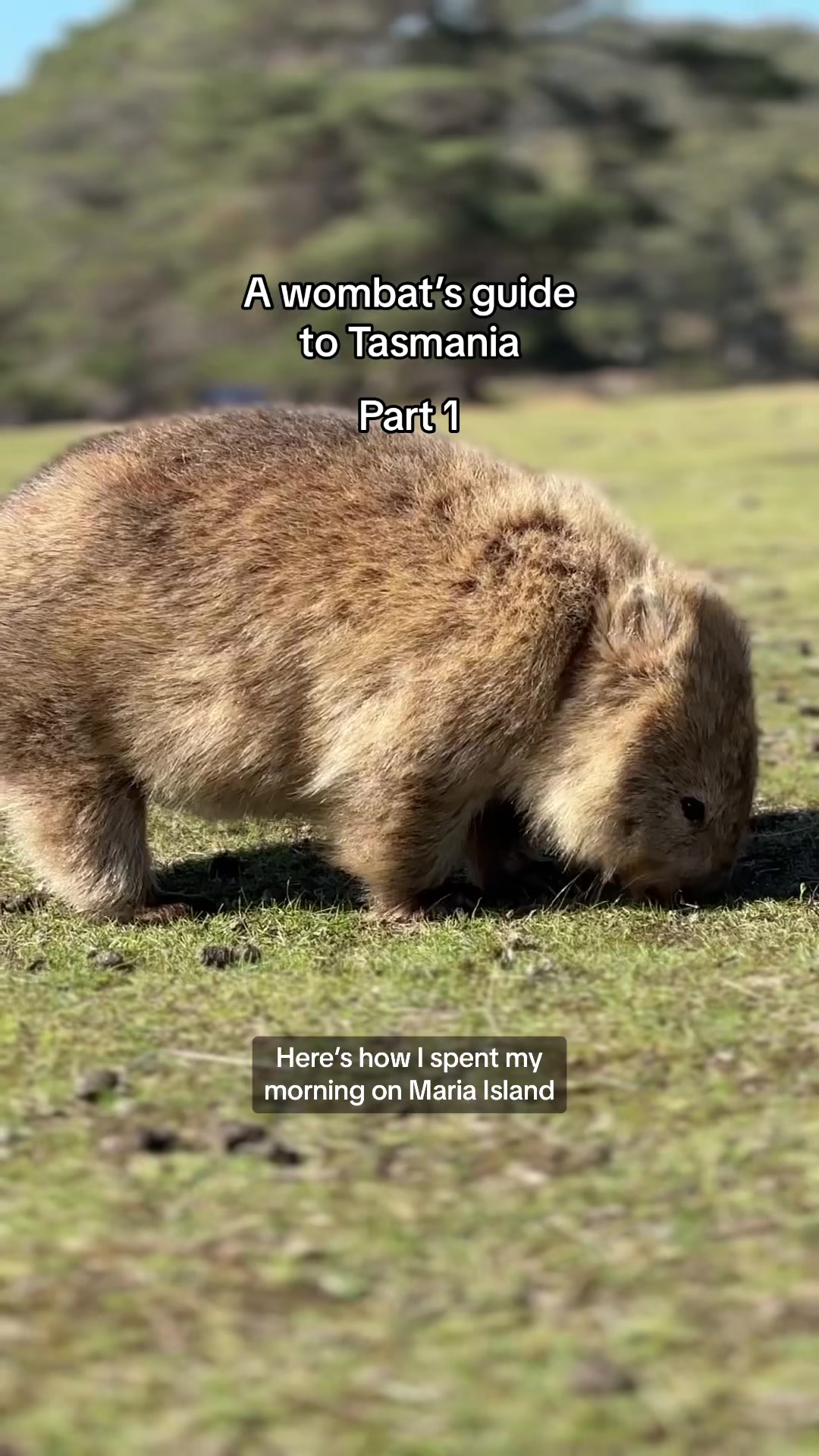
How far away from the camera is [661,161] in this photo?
1789 inches

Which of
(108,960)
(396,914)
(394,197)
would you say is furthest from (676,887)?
(394,197)

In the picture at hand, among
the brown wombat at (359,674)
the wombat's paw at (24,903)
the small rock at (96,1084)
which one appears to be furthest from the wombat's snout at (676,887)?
the small rock at (96,1084)

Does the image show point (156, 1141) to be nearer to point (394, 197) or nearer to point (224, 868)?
point (224, 868)

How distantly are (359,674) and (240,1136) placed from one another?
162cm

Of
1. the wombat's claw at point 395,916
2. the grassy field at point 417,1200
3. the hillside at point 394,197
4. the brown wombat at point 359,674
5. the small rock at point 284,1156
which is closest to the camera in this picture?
the grassy field at point 417,1200

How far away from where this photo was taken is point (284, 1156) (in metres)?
3.27

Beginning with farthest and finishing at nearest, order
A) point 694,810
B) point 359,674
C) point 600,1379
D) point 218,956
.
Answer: point 694,810, point 359,674, point 218,956, point 600,1379

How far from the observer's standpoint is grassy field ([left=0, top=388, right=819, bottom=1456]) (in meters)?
2.48

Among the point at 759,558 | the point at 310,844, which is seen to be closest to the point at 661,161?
the point at 759,558

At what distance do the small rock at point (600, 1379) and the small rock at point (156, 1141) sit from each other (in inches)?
40.2

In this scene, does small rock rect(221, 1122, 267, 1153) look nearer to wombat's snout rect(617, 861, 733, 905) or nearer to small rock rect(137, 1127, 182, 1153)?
small rock rect(137, 1127, 182, 1153)

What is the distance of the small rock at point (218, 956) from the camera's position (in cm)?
446

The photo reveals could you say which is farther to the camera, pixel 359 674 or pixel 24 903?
pixel 24 903

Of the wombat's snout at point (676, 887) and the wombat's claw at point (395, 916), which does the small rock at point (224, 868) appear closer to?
the wombat's claw at point (395, 916)
